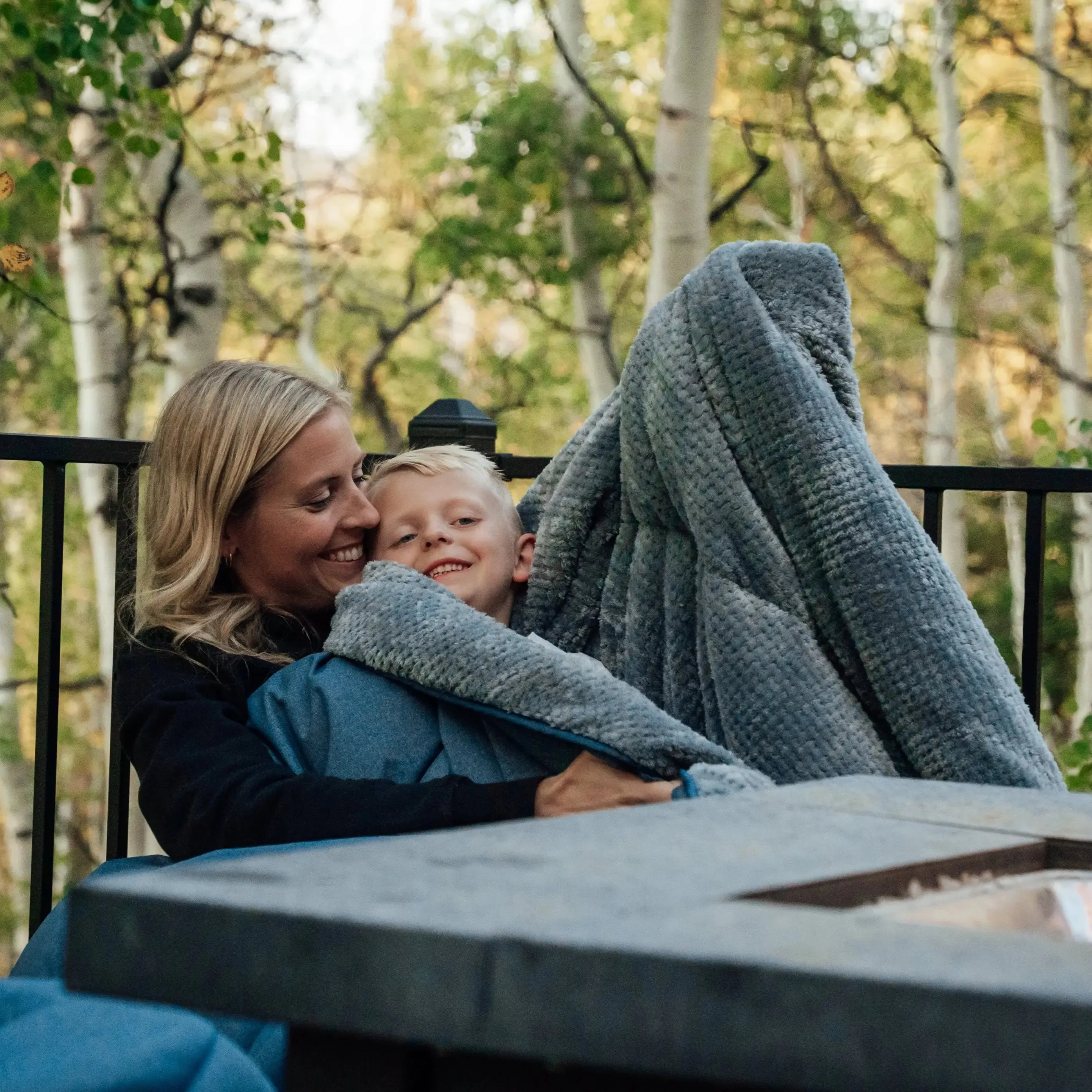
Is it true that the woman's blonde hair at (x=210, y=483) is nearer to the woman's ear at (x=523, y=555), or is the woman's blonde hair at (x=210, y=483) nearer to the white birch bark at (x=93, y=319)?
the woman's ear at (x=523, y=555)

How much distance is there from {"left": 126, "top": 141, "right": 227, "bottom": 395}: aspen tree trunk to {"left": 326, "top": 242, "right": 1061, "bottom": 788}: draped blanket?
5.95 meters

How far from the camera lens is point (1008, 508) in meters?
15.4

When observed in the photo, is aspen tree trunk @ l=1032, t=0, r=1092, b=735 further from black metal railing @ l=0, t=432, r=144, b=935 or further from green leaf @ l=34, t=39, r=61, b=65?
black metal railing @ l=0, t=432, r=144, b=935

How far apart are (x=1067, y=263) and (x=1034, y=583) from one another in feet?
33.6

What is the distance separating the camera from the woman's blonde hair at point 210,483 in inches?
79.3

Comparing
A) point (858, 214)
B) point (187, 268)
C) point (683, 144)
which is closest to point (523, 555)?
point (683, 144)

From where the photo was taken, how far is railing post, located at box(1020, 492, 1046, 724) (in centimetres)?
240

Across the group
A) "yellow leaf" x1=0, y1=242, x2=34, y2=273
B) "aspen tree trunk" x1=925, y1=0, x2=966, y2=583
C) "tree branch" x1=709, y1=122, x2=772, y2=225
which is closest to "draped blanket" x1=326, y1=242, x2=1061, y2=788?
"yellow leaf" x1=0, y1=242, x2=34, y2=273

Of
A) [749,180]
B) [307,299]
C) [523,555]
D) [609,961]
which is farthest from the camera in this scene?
[307,299]

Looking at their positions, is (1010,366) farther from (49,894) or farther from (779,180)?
(49,894)

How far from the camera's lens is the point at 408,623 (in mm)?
1810

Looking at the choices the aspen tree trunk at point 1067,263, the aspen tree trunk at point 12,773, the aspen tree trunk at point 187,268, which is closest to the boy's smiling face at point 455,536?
the aspen tree trunk at point 187,268

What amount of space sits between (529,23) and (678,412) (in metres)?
14.5

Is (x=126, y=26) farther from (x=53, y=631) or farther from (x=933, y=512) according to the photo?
(x=933, y=512)
